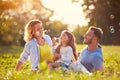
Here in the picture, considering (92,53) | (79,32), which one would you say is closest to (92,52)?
(92,53)

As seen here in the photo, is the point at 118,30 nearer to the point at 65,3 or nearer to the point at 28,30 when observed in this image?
the point at 65,3

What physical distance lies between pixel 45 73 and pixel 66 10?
34.5 inches

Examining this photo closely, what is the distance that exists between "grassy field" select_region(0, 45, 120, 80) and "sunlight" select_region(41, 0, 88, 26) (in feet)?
1.01

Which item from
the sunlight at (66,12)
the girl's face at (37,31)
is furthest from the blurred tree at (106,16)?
the girl's face at (37,31)

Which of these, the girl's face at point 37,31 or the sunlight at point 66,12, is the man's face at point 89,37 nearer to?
the sunlight at point 66,12

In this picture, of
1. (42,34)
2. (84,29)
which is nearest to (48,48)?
(42,34)

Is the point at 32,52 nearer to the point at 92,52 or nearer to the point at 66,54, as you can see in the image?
the point at 66,54

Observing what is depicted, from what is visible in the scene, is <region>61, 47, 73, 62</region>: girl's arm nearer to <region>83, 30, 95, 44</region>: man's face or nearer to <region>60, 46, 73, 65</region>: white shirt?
<region>60, 46, 73, 65</region>: white shirt

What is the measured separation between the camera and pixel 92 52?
4219mm

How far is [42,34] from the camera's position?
4.17 metres

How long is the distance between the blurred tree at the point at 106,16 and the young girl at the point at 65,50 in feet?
1.27

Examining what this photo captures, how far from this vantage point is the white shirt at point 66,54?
408 cm

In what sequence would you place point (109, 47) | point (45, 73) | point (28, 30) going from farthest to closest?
point (109, 47), point (28, 30), point (45, 73)

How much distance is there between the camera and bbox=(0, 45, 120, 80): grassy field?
12.1 feet
